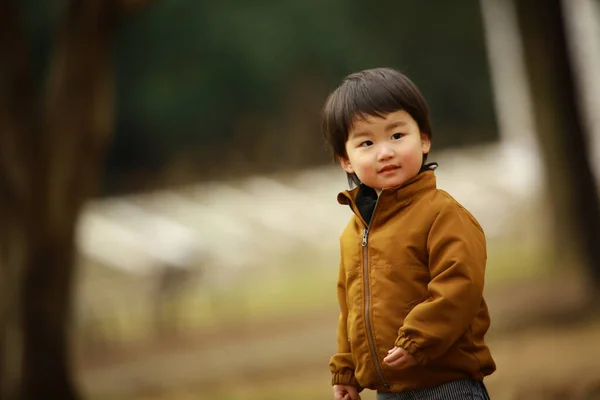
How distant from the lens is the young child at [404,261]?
95.0 inches

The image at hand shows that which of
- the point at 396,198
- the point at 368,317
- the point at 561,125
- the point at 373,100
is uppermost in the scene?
the point at 561,125

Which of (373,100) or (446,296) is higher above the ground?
(373,100)

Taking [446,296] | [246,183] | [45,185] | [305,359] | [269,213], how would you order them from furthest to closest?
[246,183] → [269,213] → [305,359] → [45,185] → [446,296]

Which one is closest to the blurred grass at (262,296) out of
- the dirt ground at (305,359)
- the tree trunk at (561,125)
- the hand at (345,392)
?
the dirt ground at (305,359)

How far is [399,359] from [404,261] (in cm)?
23

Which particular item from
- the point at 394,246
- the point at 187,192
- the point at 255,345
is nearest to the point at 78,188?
the point at 255,345

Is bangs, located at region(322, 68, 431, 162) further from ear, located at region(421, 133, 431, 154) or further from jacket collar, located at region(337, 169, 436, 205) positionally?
jacket collar, located at region(337, 169, 436, 205)

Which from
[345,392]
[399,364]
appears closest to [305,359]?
[345,392]

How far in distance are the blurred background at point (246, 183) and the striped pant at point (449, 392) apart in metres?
3.35

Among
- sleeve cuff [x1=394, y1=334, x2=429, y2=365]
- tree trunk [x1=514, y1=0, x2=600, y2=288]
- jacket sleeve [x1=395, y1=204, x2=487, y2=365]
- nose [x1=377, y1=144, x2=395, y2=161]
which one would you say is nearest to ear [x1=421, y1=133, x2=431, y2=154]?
nose [x1=377, y1=144, x2=395, y2=161]

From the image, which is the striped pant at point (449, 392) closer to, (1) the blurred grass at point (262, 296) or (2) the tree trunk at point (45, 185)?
(2) the tree trunk at point (45, 185)

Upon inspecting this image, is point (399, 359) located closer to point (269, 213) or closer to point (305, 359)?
point (305, 359)

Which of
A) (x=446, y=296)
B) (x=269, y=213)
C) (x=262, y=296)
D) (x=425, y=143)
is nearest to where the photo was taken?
(x=446, y=296)

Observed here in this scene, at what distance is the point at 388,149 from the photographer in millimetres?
2551
